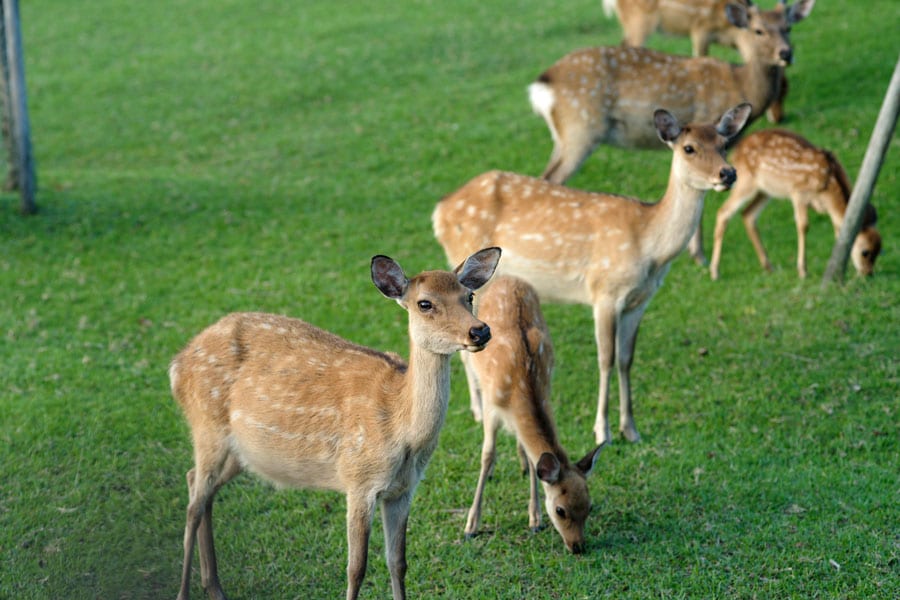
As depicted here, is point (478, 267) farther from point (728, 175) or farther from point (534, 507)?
point (728, 175)

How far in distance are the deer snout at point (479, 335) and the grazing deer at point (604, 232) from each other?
251cm

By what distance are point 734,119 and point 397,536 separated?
11.8 feet

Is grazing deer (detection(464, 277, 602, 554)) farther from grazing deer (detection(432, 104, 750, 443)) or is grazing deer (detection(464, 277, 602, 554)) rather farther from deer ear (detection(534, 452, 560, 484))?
grazing deer (detection(432, 104, 750, 443))

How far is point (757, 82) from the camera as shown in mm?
9352

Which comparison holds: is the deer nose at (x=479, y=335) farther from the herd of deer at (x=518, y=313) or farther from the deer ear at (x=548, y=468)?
the deer ear at (x=548, y=468)

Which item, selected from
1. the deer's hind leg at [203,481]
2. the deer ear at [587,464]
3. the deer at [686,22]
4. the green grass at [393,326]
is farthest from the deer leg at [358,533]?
the deer at [686,22]

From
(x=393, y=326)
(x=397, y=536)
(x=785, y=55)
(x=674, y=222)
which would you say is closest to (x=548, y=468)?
(x=397, y=536)

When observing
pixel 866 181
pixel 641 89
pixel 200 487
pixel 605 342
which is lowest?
pixel 605 342

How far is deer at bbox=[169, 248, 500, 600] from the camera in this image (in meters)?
4.36

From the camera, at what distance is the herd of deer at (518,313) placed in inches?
175

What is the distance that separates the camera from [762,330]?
764 centimetres

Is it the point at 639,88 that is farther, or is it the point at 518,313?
the point at 639,88

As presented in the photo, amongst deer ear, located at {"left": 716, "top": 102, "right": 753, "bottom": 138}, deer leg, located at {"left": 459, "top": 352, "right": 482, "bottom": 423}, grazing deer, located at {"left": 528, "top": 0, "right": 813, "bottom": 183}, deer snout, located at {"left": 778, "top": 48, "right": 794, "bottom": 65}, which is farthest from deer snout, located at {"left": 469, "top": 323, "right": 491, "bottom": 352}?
deer snout, located at {"left": 778, "top": 48, "right": 794, "bottom": 65}

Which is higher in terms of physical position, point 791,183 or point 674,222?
point 674,222
